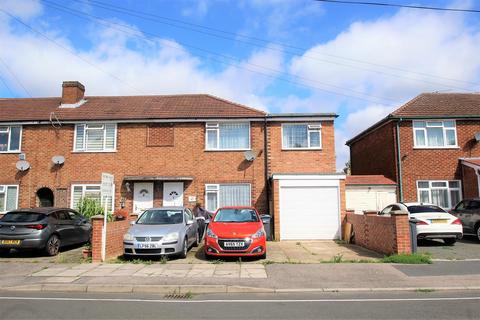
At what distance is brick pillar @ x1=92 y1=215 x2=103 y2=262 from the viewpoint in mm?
11186

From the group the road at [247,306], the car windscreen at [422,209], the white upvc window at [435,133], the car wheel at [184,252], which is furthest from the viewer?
the white upvc window at [435,133]

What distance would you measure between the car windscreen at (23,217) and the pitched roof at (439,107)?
610 inches

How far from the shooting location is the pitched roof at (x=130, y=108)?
1888cm

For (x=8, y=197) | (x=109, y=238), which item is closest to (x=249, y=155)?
(x=109, y=238)

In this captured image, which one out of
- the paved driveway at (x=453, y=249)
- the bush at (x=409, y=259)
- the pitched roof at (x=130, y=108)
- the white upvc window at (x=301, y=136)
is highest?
the pitched roof at (x=130, y=108)

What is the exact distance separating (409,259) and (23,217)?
435 inches

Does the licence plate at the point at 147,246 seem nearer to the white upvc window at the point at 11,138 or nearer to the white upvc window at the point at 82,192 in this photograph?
the white upvc window at the point at 82,192

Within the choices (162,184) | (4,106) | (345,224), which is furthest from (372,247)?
(4,106)

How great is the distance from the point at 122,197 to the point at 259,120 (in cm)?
708

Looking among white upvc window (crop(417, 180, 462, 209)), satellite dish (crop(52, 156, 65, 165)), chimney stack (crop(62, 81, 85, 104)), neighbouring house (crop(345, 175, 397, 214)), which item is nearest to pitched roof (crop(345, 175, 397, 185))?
neighbouring house (crop(345, 175, 397, 214))

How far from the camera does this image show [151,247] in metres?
10.9

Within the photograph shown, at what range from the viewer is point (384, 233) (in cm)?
1194

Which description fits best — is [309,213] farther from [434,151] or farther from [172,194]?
[434,151]

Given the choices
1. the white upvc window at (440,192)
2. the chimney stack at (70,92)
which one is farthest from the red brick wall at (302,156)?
the chimney stack at (70,92)
